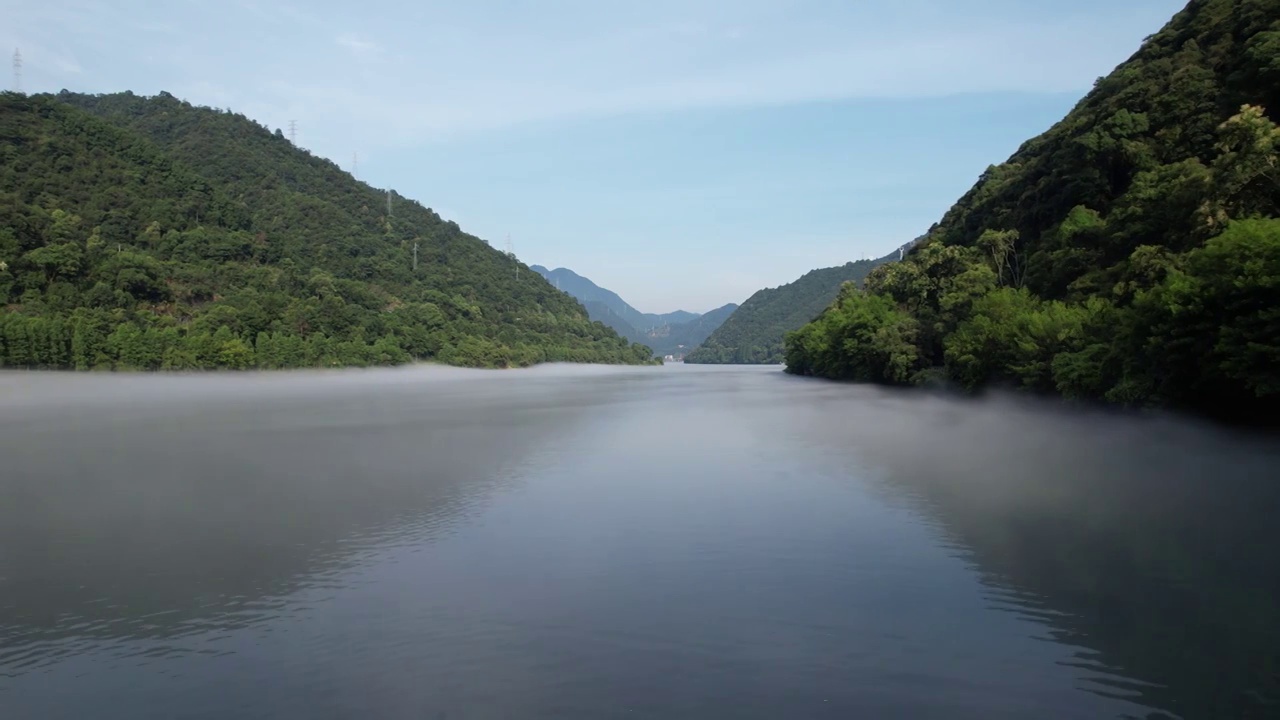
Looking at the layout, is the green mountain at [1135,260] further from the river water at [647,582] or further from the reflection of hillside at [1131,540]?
the river water at [647,582]

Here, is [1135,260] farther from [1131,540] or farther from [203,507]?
[203,507]

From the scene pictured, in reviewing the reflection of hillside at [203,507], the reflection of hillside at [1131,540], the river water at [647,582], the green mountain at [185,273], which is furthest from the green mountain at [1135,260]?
the green mountain at [185,273]

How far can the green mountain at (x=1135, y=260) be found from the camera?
2862 cm

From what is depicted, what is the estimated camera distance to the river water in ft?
31.7

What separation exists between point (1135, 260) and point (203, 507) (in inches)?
1673

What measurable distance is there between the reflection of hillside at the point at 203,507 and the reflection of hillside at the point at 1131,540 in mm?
11778

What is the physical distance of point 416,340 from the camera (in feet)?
448

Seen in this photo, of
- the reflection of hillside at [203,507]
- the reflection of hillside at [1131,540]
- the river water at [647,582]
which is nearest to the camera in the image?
the river water at [647,582]

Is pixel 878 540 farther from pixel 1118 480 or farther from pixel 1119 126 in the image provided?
pixel 1119 126

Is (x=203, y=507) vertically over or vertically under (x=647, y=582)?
under

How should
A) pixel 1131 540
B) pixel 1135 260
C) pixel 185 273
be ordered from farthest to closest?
pixel 185 273 < pixel 1135 260 < pixel 1131 540

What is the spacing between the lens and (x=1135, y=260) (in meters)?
41.7

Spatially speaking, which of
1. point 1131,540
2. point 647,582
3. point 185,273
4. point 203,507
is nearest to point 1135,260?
point 1131,540

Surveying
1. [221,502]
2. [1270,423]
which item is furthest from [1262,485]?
[221,502]
